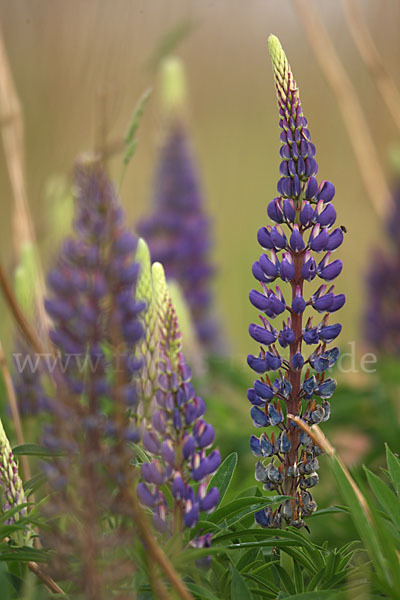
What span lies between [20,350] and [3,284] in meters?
0.90

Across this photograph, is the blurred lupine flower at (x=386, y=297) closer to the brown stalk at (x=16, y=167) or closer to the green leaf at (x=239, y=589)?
the brown stalk at (x=16, y=167)

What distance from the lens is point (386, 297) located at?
2652 millimetres

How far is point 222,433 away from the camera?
1808 millimetres

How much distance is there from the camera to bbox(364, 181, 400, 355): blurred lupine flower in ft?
8.55

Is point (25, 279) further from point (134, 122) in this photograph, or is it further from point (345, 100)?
point (345, 100)

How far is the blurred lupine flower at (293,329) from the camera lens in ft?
2.88

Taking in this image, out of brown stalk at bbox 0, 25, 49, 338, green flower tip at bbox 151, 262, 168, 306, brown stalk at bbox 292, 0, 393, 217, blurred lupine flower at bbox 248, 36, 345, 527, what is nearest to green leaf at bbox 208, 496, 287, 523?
blurred lupine flower at bbox 248, 36, 345, 527

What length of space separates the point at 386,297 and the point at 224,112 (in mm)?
2573

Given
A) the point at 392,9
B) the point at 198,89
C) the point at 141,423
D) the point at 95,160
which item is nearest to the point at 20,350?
the point at 141,423

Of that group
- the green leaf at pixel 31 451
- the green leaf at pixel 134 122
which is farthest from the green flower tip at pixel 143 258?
the green leaf at pixel 31 451

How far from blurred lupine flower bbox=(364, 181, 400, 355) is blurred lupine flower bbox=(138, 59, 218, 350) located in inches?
22.4

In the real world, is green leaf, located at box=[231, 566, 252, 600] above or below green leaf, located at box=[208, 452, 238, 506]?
below

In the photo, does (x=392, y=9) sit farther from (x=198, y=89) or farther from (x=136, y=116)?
(x=136, y=116)

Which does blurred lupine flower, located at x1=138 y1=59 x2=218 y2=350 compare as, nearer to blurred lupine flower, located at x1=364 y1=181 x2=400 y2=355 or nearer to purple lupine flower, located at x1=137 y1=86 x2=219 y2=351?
purple lupine flower, located at x1=137 y1=86 x2=219 y2=351
